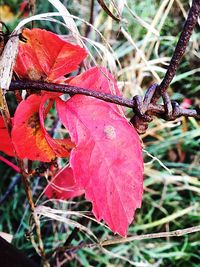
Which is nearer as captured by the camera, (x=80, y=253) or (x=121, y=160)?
(x=121, y=160)

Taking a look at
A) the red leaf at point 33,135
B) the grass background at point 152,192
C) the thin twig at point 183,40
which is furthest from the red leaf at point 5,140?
the grass background at point 152,192

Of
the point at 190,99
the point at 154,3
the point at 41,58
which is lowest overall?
the point at 190,99

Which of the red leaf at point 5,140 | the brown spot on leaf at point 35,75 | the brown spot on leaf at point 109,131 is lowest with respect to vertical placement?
the red leaf at point 5,140

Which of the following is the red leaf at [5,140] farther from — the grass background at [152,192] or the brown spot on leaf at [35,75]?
the grass background at [152,192]

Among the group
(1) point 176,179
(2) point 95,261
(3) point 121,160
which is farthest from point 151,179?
(3) point 121,160

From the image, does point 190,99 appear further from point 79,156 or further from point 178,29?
point 79,156

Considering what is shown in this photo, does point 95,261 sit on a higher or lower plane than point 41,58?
lower

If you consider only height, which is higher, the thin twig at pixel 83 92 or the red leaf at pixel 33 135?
the thin twig at pixel 83 92
